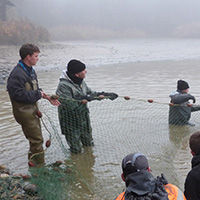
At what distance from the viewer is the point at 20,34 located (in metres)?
25.3

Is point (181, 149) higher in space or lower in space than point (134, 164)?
lower

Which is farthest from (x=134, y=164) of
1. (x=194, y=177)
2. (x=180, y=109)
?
(x=180, y=109)

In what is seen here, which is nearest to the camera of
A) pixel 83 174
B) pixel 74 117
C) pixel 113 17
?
pixel 83 174

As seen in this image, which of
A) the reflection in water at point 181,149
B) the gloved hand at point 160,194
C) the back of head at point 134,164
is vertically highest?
the back of head at point 134,164

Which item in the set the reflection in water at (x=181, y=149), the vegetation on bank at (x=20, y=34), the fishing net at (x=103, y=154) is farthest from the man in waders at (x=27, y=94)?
the vegetation on bank at (x=20, y=34)

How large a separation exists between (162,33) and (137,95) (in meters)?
37.2

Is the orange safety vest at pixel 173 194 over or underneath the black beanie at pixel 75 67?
underneath

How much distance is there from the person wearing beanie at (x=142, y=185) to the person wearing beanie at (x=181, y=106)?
3709 millimetres

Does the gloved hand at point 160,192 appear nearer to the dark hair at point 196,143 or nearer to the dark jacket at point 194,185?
the dark jacket at point 194,185

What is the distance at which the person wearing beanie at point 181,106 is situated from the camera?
18.8 feet

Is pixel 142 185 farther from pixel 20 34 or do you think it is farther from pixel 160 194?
pixel 20 34

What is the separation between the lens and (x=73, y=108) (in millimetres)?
4578

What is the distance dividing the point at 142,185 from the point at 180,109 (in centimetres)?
419

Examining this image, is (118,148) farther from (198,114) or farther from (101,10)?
(101,10)
